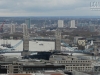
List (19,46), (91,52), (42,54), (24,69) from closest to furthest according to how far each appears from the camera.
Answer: (24,69) < (42,54) < (91,52) < (19,46)

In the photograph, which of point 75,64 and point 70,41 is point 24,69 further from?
point 70,41

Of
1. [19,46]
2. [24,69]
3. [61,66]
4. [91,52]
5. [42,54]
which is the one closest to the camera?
[24,69]

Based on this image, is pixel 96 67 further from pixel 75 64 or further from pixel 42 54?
pixel 42 54

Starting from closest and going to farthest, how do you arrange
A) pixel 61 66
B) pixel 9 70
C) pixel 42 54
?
pixel 9 70 < pixel 61 66 < pixel 42 54

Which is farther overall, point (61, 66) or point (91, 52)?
point (91, 52)

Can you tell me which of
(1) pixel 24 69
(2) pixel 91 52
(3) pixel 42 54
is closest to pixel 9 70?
(1) pixel 24 69

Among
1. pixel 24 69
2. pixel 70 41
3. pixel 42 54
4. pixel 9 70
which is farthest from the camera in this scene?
pixel 70 41

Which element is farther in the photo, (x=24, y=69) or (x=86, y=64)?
(x=86, y=64)

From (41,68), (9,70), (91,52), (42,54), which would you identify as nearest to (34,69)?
(41,68)

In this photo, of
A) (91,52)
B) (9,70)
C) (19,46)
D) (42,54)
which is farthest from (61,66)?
(19,46)
